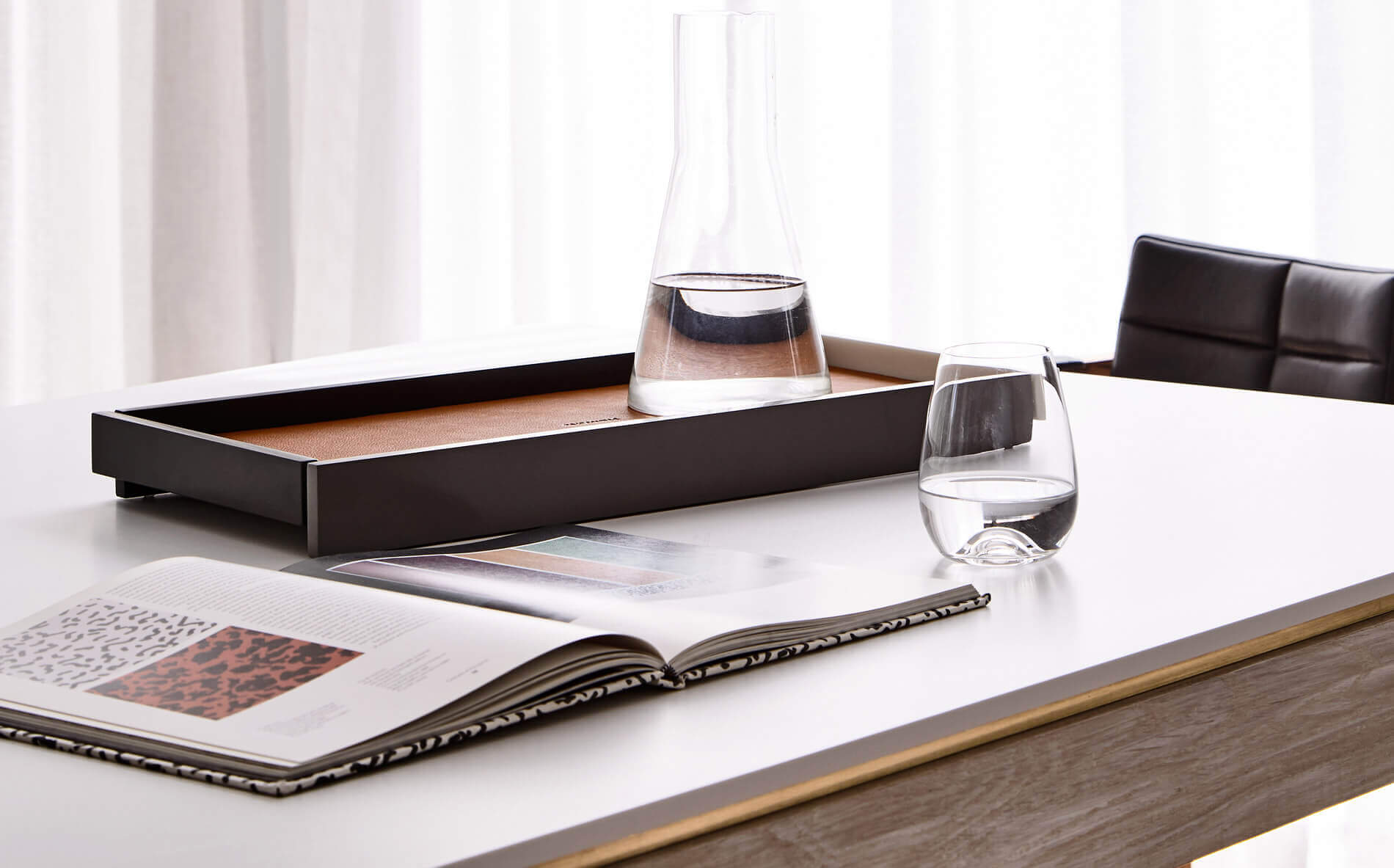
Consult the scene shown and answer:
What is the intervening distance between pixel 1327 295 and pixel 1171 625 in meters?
1.12

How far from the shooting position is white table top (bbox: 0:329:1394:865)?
455mm

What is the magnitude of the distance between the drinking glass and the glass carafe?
0.20 metres

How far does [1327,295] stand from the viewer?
5.31 ft

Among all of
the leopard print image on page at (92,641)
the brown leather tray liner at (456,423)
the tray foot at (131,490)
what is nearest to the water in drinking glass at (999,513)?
the brown leather tray liner at (456,423)

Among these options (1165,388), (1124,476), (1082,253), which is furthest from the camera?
(1082,253)

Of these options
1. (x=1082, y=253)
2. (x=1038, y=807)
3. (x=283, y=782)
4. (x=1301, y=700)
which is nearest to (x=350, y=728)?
(x=283, y=782)

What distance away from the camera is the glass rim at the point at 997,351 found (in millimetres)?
731

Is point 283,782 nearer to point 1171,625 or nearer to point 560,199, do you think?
point 1171,625

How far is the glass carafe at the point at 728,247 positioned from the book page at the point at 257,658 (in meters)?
0.34

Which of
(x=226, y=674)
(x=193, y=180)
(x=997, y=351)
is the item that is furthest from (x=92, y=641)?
(x=193, y=180)

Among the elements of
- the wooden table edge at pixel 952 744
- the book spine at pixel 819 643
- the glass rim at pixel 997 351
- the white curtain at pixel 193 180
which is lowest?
the wooden table edge at pixel 952 744

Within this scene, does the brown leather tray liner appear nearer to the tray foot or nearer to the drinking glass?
the tray foot

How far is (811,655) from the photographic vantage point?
617 millimetres

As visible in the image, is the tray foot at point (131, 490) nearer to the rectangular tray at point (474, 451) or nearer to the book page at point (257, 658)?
the rectangular tray at point (474, 451)
